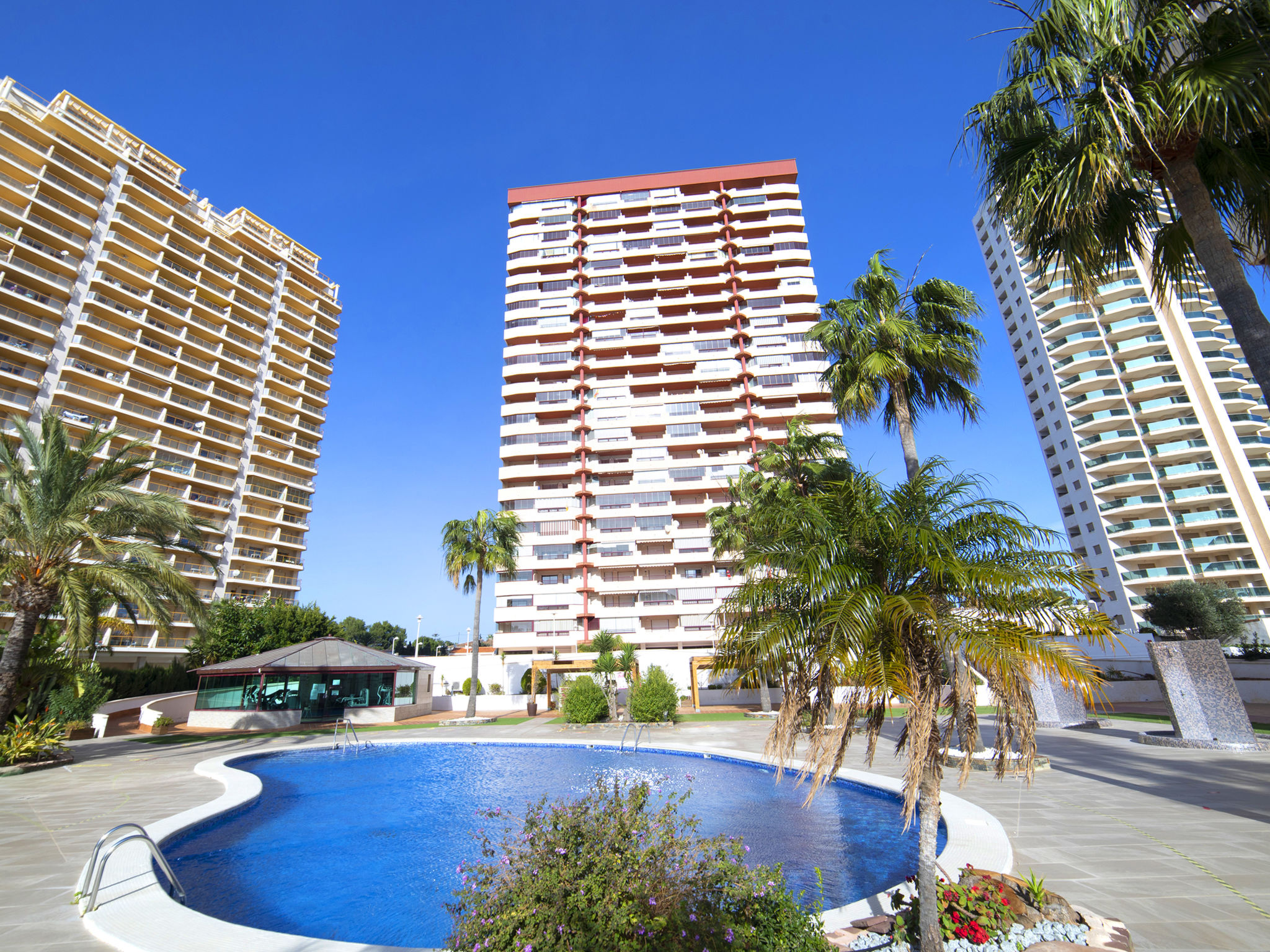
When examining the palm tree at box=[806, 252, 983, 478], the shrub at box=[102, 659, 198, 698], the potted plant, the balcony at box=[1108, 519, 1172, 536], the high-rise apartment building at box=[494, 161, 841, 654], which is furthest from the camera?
the balcony at box=[1108, 519, 1172, 536]

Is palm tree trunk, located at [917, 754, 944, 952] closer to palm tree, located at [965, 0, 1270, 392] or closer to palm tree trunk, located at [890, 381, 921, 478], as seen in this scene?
palm tree, located at [965, 0, 1270, 392]

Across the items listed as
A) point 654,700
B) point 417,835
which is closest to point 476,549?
point 654,700

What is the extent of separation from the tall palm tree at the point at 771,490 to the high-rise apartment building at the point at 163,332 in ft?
127

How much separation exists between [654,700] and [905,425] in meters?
16.9

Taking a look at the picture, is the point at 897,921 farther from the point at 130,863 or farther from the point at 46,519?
the point at 46,519

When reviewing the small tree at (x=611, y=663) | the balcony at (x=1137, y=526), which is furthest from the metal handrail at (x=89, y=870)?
the balcony at (x=1137, y=526)

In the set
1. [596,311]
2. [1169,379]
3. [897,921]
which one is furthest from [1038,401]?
[897,921]

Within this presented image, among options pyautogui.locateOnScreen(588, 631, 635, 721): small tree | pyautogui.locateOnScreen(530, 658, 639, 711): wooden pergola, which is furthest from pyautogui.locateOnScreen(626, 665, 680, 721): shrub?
pyautogui.locateOnScreen(530, 658, 639, 711): wooden pergola

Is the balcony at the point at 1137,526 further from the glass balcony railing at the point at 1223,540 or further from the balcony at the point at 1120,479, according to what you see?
the balcony at the point at 1120,479

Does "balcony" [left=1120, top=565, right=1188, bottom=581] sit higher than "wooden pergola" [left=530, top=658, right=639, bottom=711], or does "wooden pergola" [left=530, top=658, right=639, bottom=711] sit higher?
"balcony" [left=1120, top=565, right=1188, bottom=581]

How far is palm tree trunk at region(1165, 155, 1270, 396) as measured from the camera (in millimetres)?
6324

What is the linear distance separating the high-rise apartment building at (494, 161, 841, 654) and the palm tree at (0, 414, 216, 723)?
3631cm

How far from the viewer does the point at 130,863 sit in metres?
7.56

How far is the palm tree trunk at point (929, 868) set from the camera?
4.65 metres
